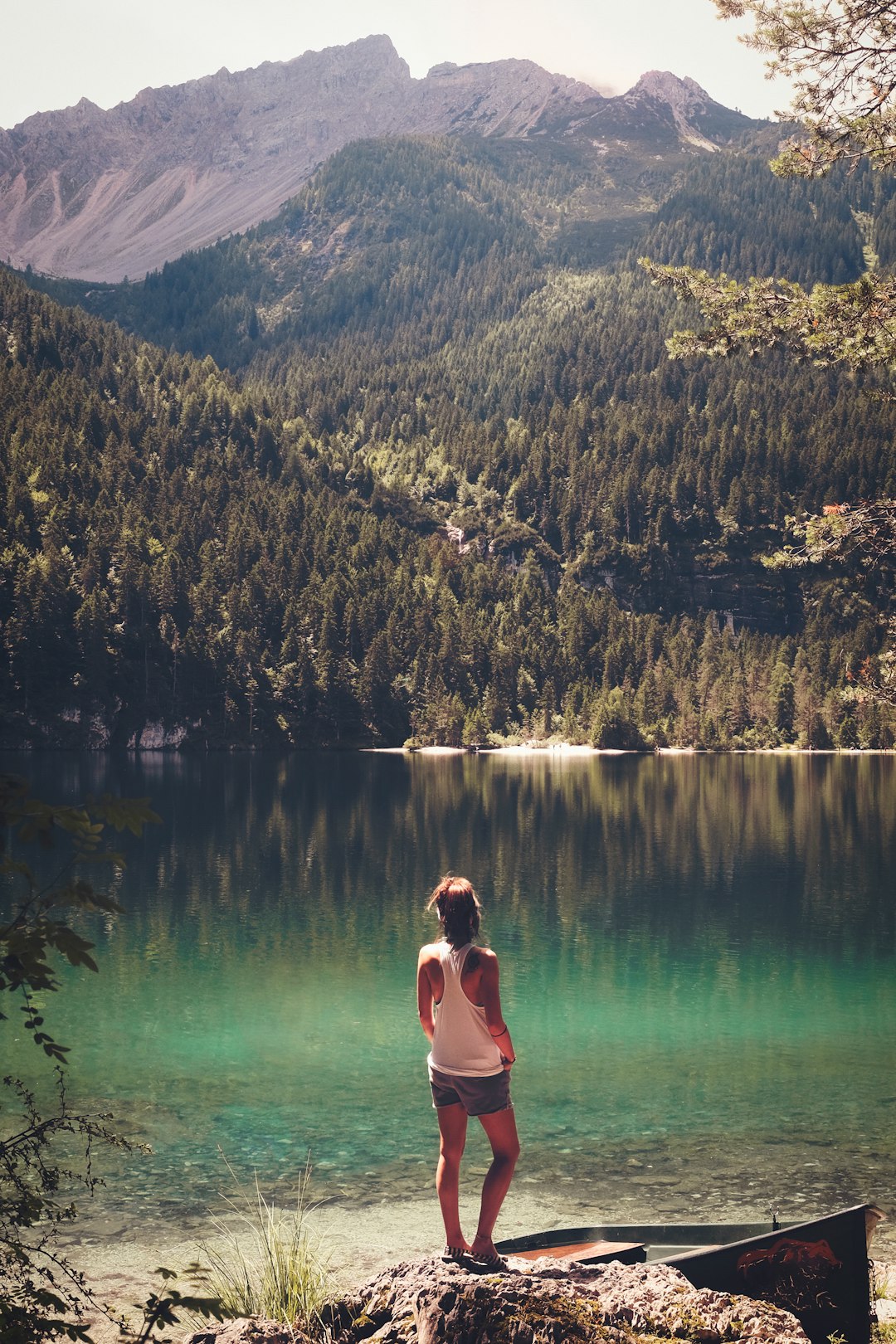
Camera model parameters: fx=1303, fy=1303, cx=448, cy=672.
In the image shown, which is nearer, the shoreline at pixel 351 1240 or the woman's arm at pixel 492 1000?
the woman's arm at pixel 492 1000

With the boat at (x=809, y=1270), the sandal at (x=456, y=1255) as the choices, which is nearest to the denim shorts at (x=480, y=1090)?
the sandal at (x=456, y=1255)

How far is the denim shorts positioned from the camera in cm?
1010

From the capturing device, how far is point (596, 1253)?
10.4 m

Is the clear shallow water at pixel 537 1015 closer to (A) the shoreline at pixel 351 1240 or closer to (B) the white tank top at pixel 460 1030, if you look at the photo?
(A) the shoreline at pixel 351 1240

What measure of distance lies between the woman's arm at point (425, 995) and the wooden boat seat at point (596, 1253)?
186cm

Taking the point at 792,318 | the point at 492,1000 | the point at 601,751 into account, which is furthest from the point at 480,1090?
the point at 601,751

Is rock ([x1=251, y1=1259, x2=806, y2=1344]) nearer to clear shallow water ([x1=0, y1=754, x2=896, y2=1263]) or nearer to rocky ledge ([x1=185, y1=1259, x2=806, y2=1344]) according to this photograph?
rocky ledge ([x1=185, y1=1259, x2=806, y2=1344])

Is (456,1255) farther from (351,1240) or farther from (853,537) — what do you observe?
(853,537)

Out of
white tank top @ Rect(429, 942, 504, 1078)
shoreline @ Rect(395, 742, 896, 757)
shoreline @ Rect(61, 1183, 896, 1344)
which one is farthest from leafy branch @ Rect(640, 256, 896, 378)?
shoreline @ Rect(395, 742, 896, 757)

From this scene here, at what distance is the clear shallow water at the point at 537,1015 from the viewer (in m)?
18.4

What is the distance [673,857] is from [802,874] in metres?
7.47

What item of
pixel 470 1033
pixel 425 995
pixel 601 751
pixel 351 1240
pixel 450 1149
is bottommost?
pixel 601 751

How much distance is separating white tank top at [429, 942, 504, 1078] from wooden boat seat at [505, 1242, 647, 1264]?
1.46 meters

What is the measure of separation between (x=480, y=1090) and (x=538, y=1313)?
2.30 m
